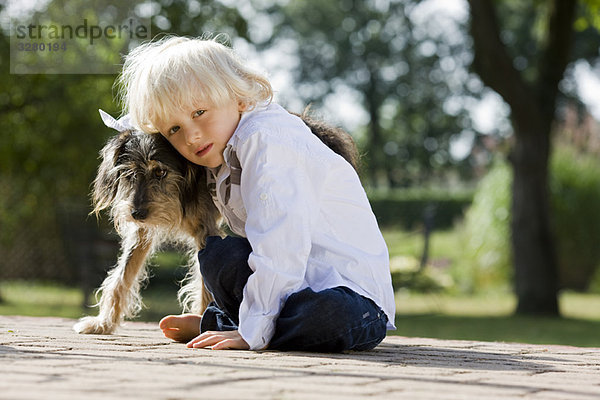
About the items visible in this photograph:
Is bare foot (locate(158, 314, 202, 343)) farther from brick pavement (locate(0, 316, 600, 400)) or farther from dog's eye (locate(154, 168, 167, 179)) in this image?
dog's eye (locate(154, 168, 167, 179))

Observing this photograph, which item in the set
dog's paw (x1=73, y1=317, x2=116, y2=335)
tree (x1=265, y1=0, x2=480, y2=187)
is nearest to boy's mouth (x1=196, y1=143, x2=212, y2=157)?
dog's paw (x1=73, y1=317, x2=116, y2=335)

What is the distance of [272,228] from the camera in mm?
3473

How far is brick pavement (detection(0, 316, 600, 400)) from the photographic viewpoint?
8.10ft

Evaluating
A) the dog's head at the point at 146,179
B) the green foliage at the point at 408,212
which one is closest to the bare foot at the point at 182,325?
the dog's head at the point at 146,179

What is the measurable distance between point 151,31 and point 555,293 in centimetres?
628

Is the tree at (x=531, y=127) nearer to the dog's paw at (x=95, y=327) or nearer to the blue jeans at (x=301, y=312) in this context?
the dog's paw at (x=95, y=327)

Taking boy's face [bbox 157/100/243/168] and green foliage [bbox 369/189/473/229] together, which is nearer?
boy's face [bbox 157/100/243/168]

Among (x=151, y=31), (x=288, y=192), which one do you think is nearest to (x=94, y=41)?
(x=151, y=31)

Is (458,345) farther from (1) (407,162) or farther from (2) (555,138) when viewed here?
(1) (407,162)

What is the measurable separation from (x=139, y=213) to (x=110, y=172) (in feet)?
0.96

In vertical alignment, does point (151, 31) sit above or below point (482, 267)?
above

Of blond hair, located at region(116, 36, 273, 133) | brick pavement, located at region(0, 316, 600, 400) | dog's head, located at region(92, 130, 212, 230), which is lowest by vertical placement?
brick pavement, located at region(0, 316, 600, 400)

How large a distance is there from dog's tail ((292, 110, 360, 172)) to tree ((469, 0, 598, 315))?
698 centimetres

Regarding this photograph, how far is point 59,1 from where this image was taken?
12641 millimetres
